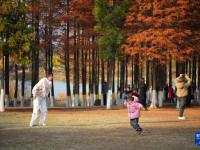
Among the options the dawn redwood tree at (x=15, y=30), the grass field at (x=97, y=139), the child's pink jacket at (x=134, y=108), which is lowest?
the grass field at (x=97, y=139)

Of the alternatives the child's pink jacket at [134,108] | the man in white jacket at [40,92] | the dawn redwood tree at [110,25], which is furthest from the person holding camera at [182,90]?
the dawn redwood tree at [110,25]

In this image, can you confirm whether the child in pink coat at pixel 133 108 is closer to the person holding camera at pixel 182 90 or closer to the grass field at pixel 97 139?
the grass field at pixel 97 139

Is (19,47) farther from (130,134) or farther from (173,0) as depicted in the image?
(130,134)

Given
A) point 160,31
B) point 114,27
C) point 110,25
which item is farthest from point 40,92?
point 160,31

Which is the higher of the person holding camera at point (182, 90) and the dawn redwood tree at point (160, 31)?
the dawn redwood tree at point (160, 31)

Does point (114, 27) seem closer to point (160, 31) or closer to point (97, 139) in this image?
point (160, 31)

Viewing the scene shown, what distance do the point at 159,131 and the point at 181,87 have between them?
564 centimetres

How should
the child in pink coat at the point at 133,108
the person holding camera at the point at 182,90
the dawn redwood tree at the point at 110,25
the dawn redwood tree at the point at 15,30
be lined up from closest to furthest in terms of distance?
the child in pink coat at the point at 133,108, the person holding camera at the point at 182,90, the dawn redwood tree at the point at 15,30, the dawn redwood tree at the point at 110,25

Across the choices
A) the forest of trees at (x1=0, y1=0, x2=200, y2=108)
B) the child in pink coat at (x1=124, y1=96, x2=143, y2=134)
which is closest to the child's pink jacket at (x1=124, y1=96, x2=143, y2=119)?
the child in pink coat at (x1=124, y1=96, x2=143, y2=134)

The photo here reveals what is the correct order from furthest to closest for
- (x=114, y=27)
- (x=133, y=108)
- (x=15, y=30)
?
(x=114, y=27)
(x=15, y=30)
(x=133, y=108)

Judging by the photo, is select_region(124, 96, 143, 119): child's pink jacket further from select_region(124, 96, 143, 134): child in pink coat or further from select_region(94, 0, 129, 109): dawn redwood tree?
select_region(94, 0, 129, 109): dawn redwood tree

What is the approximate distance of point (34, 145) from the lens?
434 inches

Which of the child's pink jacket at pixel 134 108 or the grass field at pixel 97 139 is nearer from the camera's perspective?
the grass field at pixel 97 139

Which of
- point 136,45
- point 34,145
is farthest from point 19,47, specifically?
point 34,145
